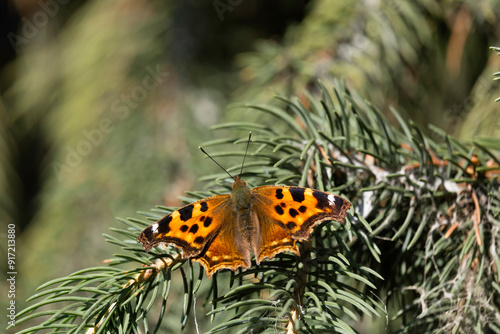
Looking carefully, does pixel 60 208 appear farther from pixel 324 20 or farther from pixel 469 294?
pixel 469 294

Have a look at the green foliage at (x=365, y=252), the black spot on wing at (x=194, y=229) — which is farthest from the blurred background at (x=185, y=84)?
the black spot on wing at (x=194, y=229)

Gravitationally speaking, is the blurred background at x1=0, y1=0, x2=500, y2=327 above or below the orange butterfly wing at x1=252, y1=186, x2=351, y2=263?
above

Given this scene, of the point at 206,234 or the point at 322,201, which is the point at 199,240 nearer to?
the point at 206,234

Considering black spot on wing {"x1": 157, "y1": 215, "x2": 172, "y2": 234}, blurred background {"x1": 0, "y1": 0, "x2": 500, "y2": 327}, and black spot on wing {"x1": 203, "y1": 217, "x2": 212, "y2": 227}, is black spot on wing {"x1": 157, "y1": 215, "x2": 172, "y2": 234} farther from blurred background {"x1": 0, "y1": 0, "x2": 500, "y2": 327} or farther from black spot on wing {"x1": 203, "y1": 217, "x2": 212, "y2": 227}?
blurred background {"x1": 0, "y1": 0, "x2": 500, "y2": 327}

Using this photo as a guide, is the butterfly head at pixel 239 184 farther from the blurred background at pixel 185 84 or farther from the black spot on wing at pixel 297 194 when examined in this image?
the blurred background at pixel 185 84

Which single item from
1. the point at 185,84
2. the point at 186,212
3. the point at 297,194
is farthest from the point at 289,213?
the point at 185,84

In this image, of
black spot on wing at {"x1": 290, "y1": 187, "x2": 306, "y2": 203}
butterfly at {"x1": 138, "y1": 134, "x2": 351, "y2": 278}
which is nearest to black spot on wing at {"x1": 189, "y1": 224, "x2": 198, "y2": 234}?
butterfly at {"x1": 138, "y1": 134, "x2": 351, "y2": 278}

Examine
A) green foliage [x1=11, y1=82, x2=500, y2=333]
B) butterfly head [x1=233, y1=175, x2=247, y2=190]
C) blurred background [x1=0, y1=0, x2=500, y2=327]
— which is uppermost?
blurred background [x1=0, y1=0, x2=500, y2=327]
